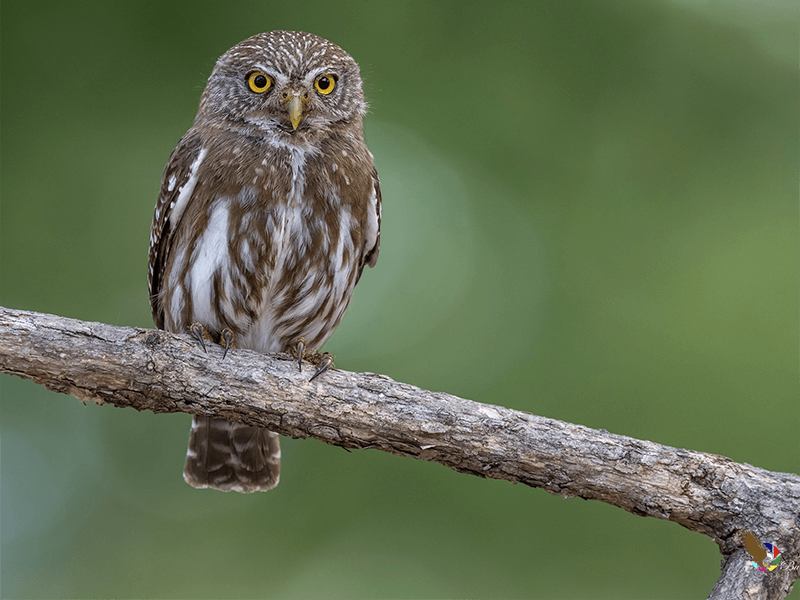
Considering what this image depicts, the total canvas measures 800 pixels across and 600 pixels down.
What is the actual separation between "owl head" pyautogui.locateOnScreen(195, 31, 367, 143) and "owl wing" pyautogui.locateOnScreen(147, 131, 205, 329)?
211mm

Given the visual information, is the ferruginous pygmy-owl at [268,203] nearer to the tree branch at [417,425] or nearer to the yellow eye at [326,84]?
the yellow eye at [326,84]

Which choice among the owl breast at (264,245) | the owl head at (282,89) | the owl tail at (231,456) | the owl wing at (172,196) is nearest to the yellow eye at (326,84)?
the owl head at (282,89)

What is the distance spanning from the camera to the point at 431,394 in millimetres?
3281

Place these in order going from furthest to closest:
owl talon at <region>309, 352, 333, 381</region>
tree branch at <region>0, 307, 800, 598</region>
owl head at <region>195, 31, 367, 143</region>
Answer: owl head at <region>195, 31, 367, 143</region>, owl talon at <region>309, 352, 333, 381</region>, tree branch at <region>0, 307, 800, 598</region>

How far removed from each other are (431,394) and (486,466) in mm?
371

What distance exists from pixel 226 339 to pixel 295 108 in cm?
113

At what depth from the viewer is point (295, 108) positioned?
367 centimetres

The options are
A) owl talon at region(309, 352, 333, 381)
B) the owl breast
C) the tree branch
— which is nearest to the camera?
the tree branch

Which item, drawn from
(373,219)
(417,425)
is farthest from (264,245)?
(417,425)

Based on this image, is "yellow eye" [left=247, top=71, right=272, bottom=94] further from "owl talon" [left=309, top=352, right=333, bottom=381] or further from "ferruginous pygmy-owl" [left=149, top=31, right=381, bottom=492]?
"owl talon" [left=309, top=352, right=333, bottom=381]

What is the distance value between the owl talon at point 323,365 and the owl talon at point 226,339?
39 centimetres

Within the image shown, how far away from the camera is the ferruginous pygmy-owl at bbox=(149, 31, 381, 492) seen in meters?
3.64

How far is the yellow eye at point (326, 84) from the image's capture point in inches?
151

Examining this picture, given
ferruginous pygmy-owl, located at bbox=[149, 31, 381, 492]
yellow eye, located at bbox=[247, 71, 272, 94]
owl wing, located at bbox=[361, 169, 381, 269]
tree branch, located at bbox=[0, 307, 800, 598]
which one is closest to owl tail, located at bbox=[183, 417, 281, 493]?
ferruginous pygmy-owl, located at bbox=[149, 31, 381, 492]
